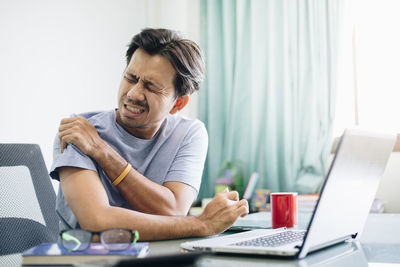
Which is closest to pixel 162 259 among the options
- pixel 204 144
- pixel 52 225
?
pixel 52 225

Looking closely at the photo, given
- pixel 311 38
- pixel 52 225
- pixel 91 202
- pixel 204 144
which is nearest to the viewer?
pixel 91 202

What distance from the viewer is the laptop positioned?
2.50ft

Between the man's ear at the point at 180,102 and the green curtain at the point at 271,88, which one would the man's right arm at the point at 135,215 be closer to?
the man's ear at the point at 180,102

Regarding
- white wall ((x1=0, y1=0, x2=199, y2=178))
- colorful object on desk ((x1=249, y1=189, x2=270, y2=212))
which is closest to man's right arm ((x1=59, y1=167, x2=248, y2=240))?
white wall ((x1=0, y1=0, x2=199, y2=178))

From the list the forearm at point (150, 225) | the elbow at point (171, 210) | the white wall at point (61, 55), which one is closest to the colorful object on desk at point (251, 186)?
the white wall at point (61, 55)

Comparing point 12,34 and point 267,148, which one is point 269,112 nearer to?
point 267,148

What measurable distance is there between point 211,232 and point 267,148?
1698 millimetres

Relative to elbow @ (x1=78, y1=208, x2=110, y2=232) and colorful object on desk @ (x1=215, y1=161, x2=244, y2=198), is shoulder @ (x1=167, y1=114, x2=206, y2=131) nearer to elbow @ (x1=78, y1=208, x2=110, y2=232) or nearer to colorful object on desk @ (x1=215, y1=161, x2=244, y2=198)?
elbow @ (x1=78, y1=208, x2=110, y2=232)

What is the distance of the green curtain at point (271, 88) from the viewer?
2.64 meters

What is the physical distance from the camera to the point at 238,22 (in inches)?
113

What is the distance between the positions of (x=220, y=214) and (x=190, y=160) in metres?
0.38

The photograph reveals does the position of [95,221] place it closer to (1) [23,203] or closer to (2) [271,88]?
(1) [23,203]

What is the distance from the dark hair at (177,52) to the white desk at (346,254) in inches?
24.6

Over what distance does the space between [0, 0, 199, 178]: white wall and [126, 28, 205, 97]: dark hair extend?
2.79 feet
